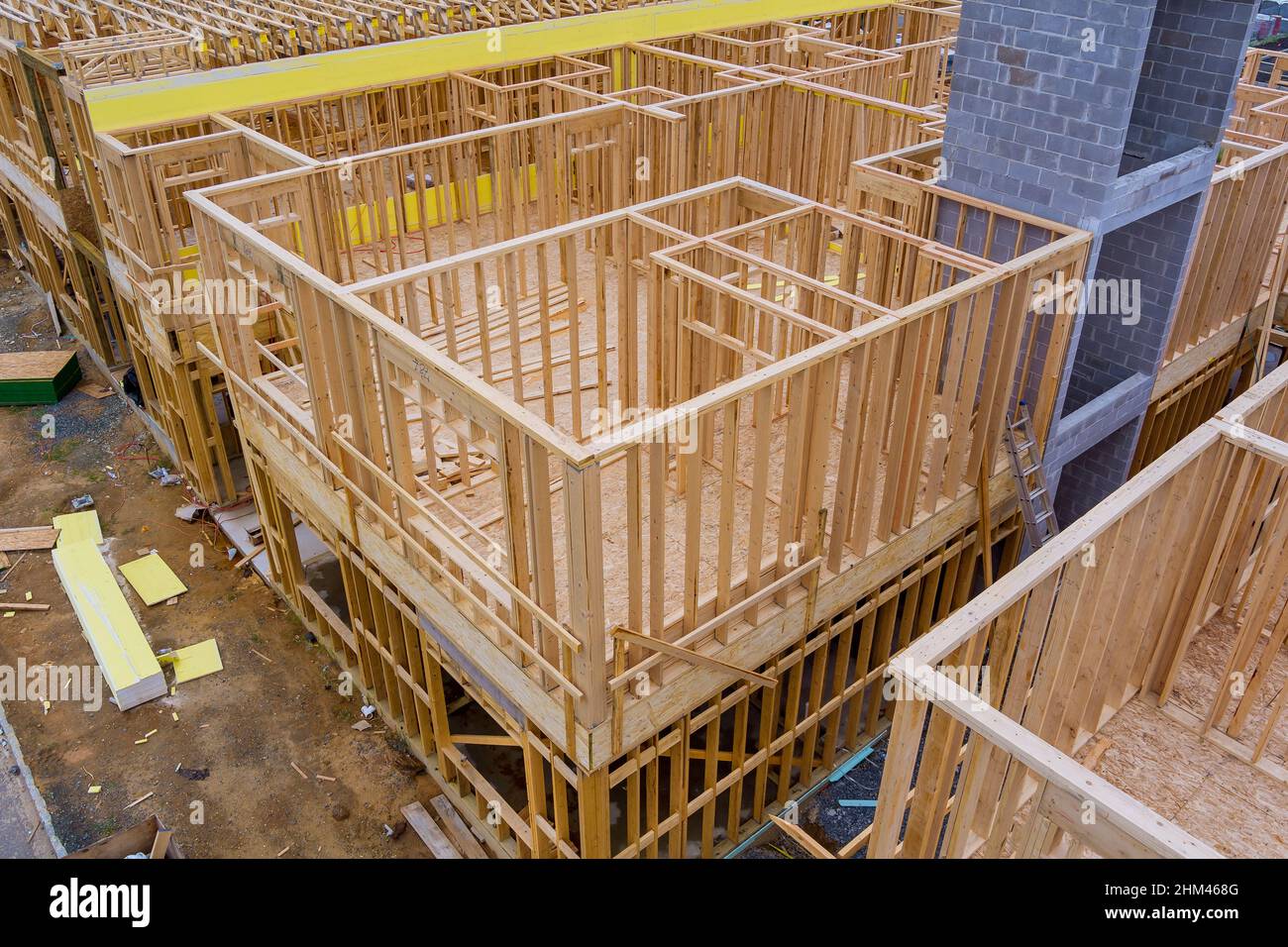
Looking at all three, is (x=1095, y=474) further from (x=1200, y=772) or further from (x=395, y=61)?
(x=395, y=61)

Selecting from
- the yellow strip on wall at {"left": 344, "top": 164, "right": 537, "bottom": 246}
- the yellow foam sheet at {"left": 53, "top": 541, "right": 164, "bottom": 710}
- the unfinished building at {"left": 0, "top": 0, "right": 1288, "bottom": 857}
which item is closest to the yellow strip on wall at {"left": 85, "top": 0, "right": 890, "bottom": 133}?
the unfinished building at {"left": 0, "top": 0, "right": 1288, "bottom": 857}

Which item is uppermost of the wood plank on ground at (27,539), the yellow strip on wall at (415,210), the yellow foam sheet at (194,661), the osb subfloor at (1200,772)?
the yellow strip on wall at (415,210)

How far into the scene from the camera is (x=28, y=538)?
42.5 feet

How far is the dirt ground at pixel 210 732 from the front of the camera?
31.3ft

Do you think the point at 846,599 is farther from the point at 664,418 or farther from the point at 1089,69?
the point at 1089,69

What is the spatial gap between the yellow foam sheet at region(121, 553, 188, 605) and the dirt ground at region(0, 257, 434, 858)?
0.11 metres

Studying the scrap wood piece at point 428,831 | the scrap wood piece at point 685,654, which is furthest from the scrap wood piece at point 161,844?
the scrap wood piece at point 685,654

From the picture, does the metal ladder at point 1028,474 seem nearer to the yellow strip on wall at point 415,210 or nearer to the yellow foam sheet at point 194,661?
the yellow strip on wall at point 415,210

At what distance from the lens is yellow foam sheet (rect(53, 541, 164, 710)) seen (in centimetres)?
1070

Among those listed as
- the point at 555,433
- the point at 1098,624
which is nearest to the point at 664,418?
the point at 555,433

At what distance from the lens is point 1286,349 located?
14.1 metres

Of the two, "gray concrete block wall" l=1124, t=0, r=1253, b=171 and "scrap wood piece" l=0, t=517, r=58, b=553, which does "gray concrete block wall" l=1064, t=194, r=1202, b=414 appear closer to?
"gray concrete block wall" l=1124, t=0, r=1253, b=171

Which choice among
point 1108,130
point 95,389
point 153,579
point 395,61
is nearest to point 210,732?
point 153,579

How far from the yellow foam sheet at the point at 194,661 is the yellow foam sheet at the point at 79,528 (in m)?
2.65
